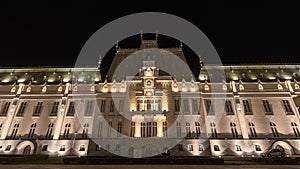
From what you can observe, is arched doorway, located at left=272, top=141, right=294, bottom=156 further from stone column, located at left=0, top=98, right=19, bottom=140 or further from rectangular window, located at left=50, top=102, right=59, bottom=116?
stone column, located at left=0, top=98, right=19, bottom=140

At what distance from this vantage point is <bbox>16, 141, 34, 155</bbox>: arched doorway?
44.8 metres

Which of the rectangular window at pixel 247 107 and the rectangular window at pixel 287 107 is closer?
the rectangular window at pixel 287 107

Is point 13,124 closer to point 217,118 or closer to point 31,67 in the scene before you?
point 31,67

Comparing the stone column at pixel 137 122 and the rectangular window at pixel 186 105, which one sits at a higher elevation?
Answer: the rectangular window at pixel 186 105

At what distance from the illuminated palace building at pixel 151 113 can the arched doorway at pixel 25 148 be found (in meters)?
0.20

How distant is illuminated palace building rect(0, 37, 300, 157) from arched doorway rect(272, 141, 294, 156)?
7.4 inches

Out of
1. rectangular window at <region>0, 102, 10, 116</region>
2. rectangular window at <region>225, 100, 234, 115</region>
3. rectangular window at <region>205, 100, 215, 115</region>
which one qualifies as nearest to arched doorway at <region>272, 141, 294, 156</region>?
rectangular window at <region>225, 100, 234, 115</region>

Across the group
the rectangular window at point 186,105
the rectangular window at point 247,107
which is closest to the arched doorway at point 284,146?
the rectangular window at point 247,107

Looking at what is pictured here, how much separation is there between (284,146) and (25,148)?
58070 millimetres

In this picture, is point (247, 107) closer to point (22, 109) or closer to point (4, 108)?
point (22, 109)

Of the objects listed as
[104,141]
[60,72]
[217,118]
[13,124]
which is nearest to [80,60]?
[60,72]

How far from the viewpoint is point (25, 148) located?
151ft

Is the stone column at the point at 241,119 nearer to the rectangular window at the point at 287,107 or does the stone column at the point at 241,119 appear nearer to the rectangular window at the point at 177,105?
the rectangular window at the point at 287,107

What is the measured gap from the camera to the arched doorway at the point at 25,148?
147ft
